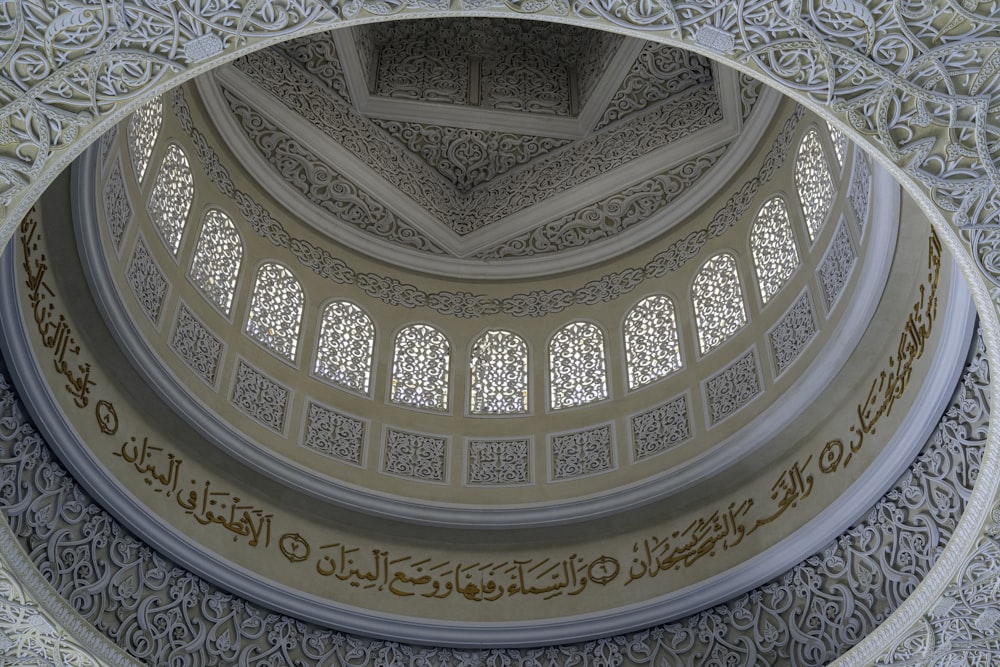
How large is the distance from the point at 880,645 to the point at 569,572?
8.09 feet

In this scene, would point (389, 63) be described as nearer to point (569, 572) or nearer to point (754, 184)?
point (754, 184)

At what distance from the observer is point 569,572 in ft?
25.1

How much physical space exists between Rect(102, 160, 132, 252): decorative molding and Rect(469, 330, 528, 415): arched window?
2997 millimetres

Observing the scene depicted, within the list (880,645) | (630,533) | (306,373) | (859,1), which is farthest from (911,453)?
(306,373)

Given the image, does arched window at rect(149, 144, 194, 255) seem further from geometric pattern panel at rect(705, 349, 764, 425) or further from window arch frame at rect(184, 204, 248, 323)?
geometric pattern panel at rect(705, 349, 764, 425)

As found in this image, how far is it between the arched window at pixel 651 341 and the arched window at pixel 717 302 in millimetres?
226

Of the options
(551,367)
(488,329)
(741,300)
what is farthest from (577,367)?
(741,300)

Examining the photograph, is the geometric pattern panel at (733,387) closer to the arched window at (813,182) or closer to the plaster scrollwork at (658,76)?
the arched window at (813,182)

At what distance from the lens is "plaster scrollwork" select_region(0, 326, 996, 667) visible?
5.81 meters

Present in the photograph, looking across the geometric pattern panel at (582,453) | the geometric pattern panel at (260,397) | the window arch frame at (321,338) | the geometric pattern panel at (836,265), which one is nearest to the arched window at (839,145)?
the geometric pattern panel at (836,265)

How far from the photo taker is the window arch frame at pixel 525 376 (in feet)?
28.1

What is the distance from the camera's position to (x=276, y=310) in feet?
27.3

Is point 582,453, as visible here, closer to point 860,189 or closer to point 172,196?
point 860,189

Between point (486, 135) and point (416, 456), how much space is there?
320 centimetres
